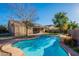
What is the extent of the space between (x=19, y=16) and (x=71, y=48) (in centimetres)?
71

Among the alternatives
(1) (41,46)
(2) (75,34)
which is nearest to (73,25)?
(2) (75,34)

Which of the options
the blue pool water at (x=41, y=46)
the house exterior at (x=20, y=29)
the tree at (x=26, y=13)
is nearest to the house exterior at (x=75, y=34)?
the blue pool water at (x=41, y=46)

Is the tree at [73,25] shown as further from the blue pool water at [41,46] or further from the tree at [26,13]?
the tree at [26,13]

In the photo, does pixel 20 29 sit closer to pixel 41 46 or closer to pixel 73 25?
pixel 41 46

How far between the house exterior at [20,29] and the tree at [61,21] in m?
0.18

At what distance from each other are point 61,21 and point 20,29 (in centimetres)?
49

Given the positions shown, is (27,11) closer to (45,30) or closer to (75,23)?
(45,30)

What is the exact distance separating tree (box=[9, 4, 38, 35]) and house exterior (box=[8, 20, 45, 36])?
4 cm

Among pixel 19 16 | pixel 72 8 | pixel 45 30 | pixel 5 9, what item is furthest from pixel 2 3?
pixel 72 8

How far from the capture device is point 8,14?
8.66ft

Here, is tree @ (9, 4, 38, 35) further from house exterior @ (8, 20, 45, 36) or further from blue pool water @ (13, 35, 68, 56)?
blue pool water @ (13, 35, 68, 56)

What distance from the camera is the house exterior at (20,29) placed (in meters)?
2.64

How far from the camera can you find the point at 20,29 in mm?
2639

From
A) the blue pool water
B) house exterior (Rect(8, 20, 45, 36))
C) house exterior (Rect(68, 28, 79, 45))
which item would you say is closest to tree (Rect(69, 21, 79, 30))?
house exterior (Rect(68, 28, 79, 45))
